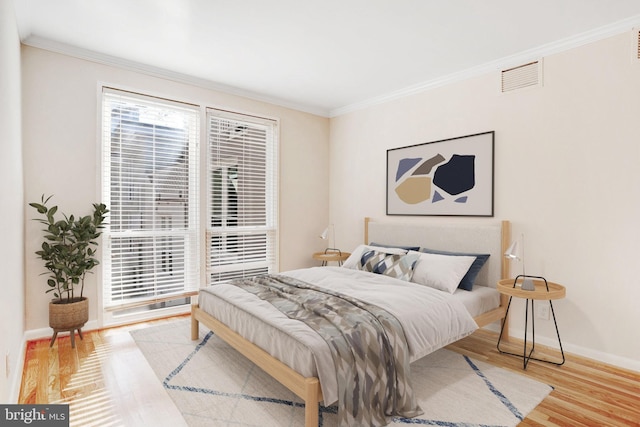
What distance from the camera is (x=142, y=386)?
2.37 metres

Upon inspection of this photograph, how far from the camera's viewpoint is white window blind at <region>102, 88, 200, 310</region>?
11.4ft

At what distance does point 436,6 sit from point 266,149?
274 cm

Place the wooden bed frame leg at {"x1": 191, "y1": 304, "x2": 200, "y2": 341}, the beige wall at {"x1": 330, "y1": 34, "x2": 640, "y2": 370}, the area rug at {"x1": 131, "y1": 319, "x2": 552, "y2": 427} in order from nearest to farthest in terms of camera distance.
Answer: the area rug at {"x1": 131, "y1": 319, "x2": 552, "y2": 427} → the beige wall at {"x1": 330, "y1": 34, "x2": 640, "y2": 370} → the wooden bed frame leg at {"x1": 191, "y1": 304, "x2": 200, "y2": 341}

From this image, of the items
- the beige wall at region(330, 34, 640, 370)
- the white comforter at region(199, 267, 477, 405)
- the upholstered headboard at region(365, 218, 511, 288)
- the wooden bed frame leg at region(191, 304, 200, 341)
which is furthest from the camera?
the upholstered headboard at region(365, 218, 511, 288)

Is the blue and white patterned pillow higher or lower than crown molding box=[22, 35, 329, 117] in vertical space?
lower

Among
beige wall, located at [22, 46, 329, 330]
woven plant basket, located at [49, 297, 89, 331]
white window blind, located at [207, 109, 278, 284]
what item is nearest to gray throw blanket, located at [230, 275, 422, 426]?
woven plant basket, located at [49, 297, 89, 331]

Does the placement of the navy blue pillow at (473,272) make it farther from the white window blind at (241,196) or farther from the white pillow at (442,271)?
the white window blind at (241,196)

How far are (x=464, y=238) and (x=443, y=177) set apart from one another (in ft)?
2.33

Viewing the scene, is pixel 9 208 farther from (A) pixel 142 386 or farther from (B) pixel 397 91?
(B) pixel 397 91

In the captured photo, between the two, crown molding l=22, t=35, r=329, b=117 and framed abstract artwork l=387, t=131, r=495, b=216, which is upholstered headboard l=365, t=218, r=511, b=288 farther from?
crown molding l=22, t=35, r=329, b=117

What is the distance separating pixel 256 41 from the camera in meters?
2.99

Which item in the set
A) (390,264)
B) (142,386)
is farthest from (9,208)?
(390,264)

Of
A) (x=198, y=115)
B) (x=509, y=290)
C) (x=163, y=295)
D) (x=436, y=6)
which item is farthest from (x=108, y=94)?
(x=509, y=290)

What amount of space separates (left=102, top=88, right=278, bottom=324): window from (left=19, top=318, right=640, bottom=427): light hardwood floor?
762 millimetres
